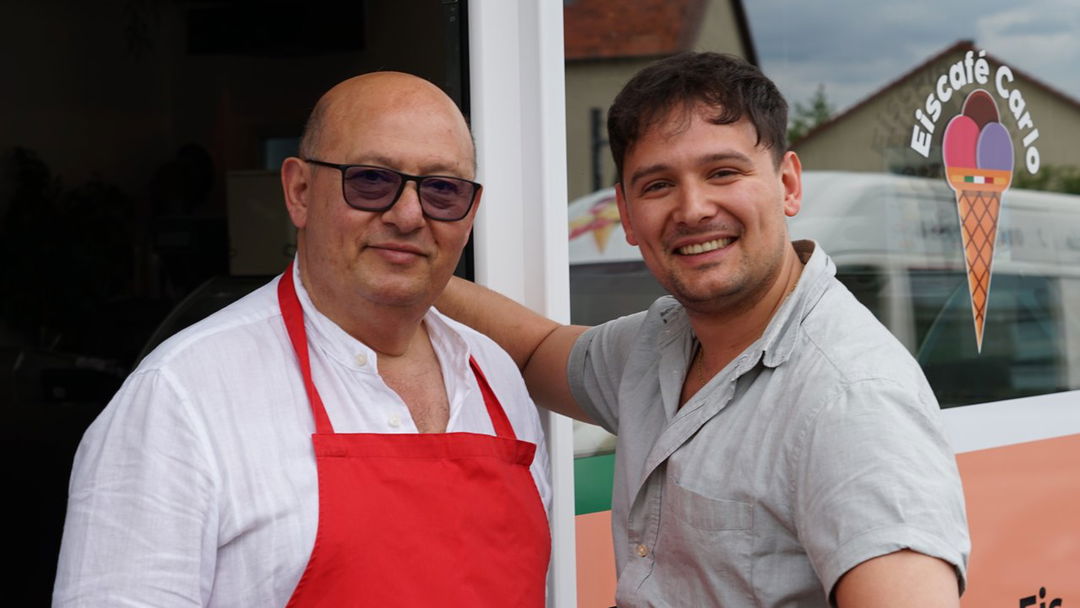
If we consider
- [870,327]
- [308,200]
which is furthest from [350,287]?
[870,327]

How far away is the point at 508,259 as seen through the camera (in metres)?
2.13

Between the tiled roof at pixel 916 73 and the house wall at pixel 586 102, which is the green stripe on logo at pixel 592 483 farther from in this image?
the tiled roof at pixel 916 73

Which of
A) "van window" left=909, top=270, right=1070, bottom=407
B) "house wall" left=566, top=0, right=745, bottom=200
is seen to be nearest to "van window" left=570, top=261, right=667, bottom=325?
"house wall" left=566, top=0, right=745, bottom=200

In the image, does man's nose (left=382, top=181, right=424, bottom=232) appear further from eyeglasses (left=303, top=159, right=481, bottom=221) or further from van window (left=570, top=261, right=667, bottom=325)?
van window (left=570, top=261, right=667, bottom=325)

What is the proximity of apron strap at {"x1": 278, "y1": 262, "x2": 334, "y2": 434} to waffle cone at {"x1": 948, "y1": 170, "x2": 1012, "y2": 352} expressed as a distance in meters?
1.88

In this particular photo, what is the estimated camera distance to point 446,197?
157 cm

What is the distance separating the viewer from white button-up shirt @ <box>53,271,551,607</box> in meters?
1.30

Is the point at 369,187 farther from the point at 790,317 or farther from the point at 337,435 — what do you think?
the point at 790,317

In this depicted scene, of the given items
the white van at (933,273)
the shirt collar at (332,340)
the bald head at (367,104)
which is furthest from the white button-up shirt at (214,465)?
the white van at (933,273)

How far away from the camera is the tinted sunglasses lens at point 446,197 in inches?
61.1

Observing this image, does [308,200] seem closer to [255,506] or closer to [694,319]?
[255,506]

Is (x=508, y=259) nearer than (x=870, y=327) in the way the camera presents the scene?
No

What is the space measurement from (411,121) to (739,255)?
0.48 meters

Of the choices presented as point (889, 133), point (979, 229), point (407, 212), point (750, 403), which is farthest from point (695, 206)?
point (979, 229)
